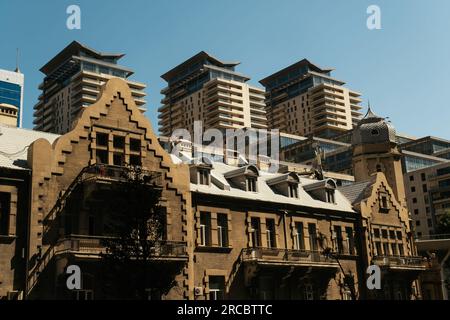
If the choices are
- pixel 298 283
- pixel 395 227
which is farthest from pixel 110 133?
pixel 395 227

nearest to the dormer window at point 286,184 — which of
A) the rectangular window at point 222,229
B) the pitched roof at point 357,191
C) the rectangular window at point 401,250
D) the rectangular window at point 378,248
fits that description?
the rectangular window at point 222,229

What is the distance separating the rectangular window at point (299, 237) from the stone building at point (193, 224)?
0.09 meters

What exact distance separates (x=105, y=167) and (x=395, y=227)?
3147 cm

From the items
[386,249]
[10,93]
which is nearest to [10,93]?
[10,93]

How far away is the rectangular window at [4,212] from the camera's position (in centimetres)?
3200

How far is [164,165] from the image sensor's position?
39.3 metres

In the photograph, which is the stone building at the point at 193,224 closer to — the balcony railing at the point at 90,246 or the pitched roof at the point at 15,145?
the balcony railing at the point at 90,246

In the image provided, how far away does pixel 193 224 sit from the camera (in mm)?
39688

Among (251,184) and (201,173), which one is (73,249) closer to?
(201,173)

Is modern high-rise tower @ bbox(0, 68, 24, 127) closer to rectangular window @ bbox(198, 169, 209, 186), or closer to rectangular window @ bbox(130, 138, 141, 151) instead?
rectangular window @ bbox(198, 169, 209, 186)

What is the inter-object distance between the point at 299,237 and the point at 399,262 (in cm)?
1109

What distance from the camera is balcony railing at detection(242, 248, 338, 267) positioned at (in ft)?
136

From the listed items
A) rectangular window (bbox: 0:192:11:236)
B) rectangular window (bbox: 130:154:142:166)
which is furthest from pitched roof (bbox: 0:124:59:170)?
rectangular window (bbox: 130:154:142:166)
